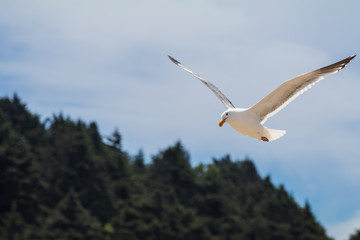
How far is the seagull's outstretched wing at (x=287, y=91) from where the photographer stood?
33.1 feet

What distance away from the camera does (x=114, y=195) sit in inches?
1716

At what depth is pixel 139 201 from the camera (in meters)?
39.2

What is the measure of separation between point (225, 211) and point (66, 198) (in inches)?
399

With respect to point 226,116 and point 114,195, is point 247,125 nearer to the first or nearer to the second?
point 226,116

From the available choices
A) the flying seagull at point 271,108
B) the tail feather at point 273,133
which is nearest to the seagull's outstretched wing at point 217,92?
the flying seagull at point 271,108

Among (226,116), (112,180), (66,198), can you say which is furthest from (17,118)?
(226,116)

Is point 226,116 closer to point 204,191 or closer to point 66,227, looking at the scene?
point 66,227

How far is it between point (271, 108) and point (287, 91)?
0.40m

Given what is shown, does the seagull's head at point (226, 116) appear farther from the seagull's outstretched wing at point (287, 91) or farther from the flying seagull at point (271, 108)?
the seagull's outstretched wing at point (287, 91)

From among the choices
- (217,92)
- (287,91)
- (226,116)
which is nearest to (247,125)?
(226,116)

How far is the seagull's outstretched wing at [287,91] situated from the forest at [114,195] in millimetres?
23192

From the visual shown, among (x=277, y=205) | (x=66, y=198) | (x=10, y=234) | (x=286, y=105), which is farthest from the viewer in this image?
(x=277, y=205)

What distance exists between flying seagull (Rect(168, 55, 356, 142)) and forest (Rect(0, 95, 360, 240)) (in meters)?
23.2

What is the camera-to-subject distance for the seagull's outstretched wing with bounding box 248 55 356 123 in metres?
10.1
